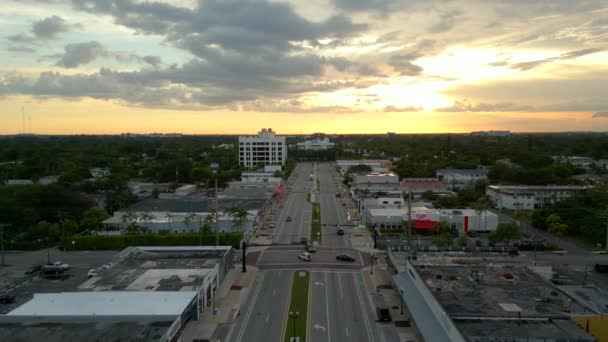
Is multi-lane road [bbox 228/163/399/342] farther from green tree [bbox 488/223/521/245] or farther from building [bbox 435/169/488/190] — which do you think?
building [bbox 435/169/488/190]

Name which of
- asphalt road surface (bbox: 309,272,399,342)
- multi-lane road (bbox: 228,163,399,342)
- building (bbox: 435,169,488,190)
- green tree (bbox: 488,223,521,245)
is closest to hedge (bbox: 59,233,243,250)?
multi-lane road (bbox: 228,163,399,342)

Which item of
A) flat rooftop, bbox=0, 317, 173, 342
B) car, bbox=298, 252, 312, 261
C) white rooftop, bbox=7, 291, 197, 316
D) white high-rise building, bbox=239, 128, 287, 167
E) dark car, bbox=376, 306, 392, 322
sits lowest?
dark car, bbox=376, 306, 392, 322

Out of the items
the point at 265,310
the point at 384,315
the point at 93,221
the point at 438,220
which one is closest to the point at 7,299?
the point at 265,310

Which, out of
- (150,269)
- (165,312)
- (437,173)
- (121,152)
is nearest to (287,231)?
(150,269)

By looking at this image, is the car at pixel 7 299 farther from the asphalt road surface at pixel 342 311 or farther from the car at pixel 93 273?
the asphalt road surface at pixel 342 311

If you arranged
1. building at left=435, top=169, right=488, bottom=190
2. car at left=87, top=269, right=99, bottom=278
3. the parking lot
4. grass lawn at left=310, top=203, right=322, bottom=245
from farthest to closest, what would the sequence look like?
1. building at left=435, top=169, right=488, bottom=190
2. grass lawn at left=310, top=203, right=322, bottom=245
3. car at left=87, top=269, right=99, bottom=278
4. the parking lot
